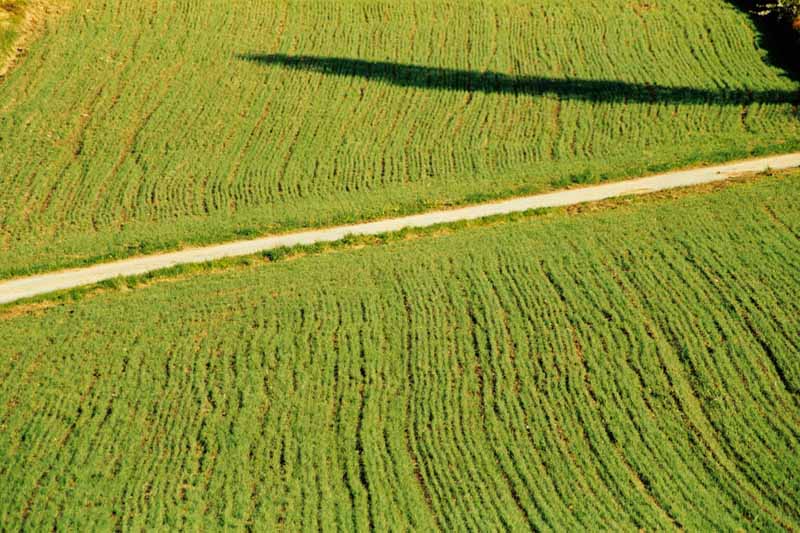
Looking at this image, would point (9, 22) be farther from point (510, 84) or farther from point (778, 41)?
point (778, 41)

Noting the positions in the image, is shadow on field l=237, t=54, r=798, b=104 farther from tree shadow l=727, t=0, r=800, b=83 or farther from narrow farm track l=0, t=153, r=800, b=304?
narrow farm track l=0, t=153, r=800, b=304

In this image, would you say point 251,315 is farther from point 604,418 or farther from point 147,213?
point 604,418

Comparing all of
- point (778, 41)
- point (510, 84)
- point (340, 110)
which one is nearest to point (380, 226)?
point (340, 110)

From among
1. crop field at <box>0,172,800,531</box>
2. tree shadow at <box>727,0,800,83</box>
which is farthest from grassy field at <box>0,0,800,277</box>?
crop field at <box>0,172,800,531</box>

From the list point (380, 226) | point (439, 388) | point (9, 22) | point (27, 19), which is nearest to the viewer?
point (439, 388)

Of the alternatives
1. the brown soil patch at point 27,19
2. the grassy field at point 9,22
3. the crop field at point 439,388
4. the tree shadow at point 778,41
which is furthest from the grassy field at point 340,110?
the crop field at point 439,388

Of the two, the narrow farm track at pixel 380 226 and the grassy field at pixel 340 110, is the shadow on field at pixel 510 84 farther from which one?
the narrow farm track at pixel 380 226
